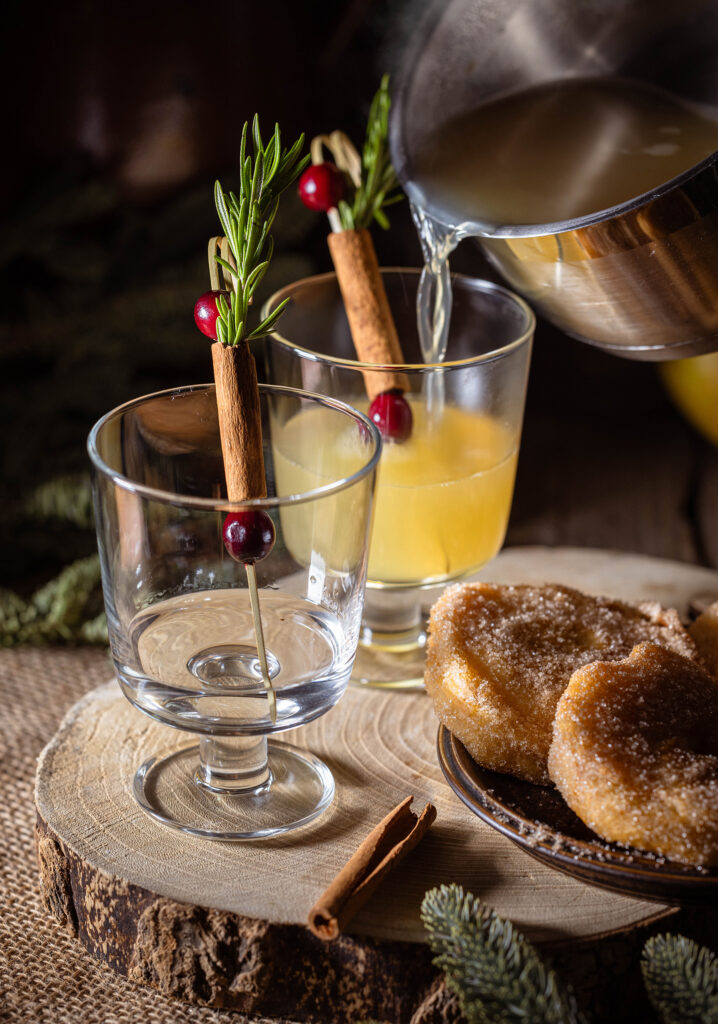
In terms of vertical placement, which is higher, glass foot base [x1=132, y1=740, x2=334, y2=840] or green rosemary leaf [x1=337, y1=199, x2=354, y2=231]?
green rosemary leaf [x1=337, y1=199, x2=354, y2=231]

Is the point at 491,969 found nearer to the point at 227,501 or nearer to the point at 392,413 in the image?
the point at 227,501

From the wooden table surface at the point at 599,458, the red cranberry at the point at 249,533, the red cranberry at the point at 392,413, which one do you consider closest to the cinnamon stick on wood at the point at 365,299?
the red cranberry at the point at 392,413

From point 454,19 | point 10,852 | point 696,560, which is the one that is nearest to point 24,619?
point 10,852

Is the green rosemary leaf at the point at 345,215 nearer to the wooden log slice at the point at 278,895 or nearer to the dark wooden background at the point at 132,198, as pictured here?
the dark wooden background at the point at 132,198

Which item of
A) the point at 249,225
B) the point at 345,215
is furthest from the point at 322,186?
the point at 249,225

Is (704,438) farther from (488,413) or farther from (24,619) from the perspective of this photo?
(24,619)

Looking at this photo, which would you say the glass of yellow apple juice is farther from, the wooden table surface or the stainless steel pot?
the wooden table surface

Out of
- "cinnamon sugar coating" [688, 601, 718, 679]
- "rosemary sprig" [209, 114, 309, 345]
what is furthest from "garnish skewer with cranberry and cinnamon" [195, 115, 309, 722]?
"cinnamon sugar coating" [688, 601, 718, 679]
